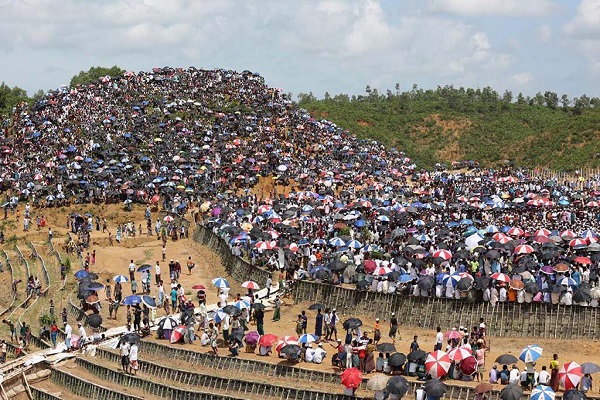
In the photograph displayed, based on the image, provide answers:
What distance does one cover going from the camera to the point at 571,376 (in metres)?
21.9

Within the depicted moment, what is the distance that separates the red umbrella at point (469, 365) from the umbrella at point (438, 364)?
0.47m

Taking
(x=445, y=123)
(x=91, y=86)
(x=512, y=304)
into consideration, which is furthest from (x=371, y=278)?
(x=445, y=123)

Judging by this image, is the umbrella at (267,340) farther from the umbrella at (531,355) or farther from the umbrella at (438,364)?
the umbrella at (531,355)

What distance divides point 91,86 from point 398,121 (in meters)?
42.0

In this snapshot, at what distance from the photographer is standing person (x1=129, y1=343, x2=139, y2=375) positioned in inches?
1097

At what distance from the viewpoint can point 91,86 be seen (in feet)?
281

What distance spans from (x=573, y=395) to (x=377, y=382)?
5537 millimetres

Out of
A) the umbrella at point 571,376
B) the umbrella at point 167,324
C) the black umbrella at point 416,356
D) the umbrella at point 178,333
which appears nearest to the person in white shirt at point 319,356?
the black umbrella at point 416,356

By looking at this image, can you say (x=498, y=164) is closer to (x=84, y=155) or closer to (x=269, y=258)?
(x=84, y=155)

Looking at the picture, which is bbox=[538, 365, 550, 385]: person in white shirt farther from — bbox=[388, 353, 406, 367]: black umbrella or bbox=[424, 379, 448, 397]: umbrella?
bbox=[388, 353, 406, 367]: black umbrella

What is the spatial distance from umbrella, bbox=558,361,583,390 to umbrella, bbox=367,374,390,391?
4.62 m

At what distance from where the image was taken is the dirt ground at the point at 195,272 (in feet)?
92.5

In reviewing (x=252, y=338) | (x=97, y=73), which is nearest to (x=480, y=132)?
(x=97, y=73)

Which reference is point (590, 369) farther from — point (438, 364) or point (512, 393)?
point (438, 364)
